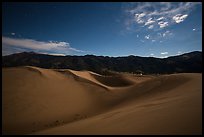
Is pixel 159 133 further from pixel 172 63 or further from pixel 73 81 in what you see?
pixel 172 63

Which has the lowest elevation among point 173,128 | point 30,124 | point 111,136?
point 30,124

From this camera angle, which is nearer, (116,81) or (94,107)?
(94,107)

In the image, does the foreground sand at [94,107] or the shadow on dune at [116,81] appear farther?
the shadow on dune at [116,81]

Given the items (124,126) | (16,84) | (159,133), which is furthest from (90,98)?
(159,133)

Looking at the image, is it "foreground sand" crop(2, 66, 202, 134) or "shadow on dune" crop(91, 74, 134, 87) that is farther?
"shadow on dune" crop(91, 74, 134, 87)

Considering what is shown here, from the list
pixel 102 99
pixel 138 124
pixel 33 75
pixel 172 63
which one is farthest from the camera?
pixel 172 63

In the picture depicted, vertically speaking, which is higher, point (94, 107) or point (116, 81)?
point (116, 81)

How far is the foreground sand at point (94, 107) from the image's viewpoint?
3918 millimetres

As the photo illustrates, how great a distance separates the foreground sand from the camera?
3.92 metres

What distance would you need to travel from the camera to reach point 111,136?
3666mm

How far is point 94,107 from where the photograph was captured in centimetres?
1219

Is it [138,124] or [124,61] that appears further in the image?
[124,61]

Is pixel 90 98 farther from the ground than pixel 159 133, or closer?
closer

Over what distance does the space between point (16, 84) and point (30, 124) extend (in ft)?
18.3
